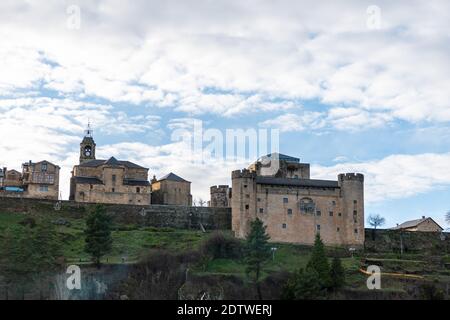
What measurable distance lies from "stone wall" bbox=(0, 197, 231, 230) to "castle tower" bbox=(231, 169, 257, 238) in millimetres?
3078

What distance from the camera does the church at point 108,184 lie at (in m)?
85.6

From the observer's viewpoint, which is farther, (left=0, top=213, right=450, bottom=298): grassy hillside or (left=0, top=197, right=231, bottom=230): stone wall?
(left=0, top=197, right=231, bottom=230): stone wall

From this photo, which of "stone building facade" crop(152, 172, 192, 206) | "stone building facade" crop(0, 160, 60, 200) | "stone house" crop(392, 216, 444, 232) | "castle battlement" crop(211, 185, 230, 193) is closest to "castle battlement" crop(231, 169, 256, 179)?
"castle battlement" crop(211, 185, 230, 193)

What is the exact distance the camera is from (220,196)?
89375 millimetres

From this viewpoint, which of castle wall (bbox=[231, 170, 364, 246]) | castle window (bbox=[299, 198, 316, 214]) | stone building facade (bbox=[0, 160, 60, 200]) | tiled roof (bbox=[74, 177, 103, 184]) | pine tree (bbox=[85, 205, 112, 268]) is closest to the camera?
pine tree (bbox=[85, 205, 112, 268])

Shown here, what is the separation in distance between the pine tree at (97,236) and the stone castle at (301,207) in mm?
15459

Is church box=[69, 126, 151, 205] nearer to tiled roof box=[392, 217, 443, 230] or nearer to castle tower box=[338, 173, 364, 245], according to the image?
castle tower box=[338, 173, 364, 245]

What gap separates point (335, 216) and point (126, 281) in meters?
27.4

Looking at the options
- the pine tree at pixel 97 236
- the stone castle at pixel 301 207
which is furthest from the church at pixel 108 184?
the pine tree at pixel 97 236

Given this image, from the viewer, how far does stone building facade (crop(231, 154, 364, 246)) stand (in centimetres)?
8050

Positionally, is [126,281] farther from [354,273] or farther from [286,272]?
[354,273]

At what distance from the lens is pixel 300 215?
8156 cm

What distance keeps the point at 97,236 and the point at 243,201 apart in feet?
58.5

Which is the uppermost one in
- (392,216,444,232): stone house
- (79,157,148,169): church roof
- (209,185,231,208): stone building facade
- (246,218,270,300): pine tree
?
(79,157,148,169): church roof
